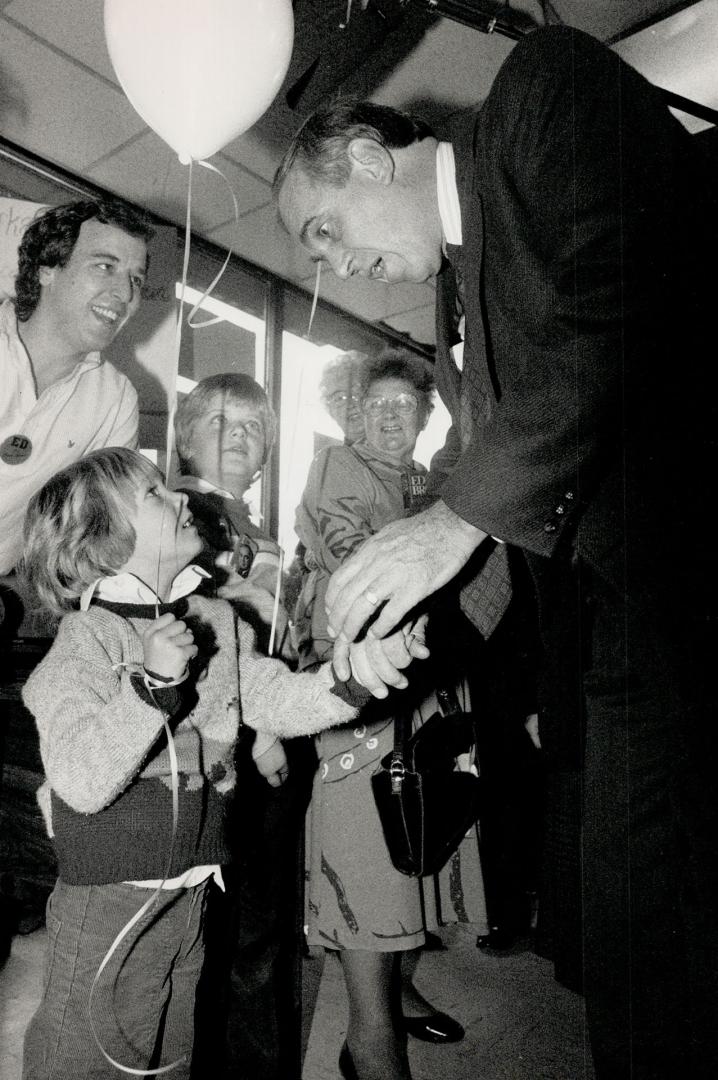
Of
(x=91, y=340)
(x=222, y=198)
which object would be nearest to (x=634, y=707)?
(x=91, y=340)

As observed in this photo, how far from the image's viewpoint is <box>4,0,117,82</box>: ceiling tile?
6.66ft

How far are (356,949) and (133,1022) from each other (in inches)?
15.3

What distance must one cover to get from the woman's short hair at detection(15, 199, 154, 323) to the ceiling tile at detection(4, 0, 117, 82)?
780mm

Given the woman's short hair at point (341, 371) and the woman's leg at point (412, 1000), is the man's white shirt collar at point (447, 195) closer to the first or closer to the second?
the woman's short hair at point (341, 371)

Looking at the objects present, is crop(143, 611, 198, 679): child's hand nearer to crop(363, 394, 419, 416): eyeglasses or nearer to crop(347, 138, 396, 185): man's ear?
crop(347, 138, 396, 185): man's ear

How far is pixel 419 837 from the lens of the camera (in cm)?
112

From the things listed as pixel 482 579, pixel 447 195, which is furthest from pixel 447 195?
pixel 482 579

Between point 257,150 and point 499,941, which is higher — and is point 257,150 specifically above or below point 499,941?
above

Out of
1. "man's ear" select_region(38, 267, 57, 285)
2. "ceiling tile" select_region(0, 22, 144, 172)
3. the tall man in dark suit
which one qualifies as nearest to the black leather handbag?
the tall man in dark suit

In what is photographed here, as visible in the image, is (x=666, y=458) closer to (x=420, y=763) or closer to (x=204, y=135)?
(x=420, y=763)

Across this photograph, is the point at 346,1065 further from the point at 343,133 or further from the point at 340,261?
the point at 343,133

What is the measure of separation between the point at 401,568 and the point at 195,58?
1.10 meters

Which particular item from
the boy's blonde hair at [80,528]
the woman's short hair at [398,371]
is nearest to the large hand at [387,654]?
the boy's blonde hair at [80,528]

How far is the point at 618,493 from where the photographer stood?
0.71m
